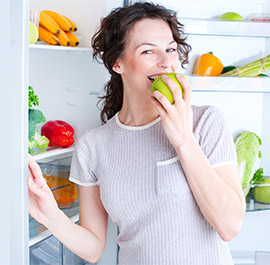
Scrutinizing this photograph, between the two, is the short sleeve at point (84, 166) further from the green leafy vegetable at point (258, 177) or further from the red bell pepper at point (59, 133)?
the green leafy vegetable at point (258, 177)

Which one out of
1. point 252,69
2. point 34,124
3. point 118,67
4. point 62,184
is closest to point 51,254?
point 62,184

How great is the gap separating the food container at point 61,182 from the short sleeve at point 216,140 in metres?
0.61

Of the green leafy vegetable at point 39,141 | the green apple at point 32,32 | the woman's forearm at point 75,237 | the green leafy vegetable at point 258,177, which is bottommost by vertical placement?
the woman's forearm at point 75,237

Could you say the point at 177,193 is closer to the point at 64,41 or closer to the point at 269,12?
the point at 64,41

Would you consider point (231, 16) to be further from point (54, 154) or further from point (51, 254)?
point (51, 254)

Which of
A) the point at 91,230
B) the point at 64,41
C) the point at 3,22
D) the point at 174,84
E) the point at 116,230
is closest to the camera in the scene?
the point at 3,22

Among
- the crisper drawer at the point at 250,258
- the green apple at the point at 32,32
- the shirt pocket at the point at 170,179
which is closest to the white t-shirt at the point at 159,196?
the shirt pocket at the point at 170,179

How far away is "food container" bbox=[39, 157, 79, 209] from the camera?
1459 mm

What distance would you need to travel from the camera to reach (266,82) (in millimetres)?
1593

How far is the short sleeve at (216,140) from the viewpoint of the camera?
1.04 meters

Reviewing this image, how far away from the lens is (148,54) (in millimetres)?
1136

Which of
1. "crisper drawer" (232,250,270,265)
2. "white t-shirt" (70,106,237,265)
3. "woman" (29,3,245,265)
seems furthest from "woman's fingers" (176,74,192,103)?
"crisper drawer" (232,250,270,265)

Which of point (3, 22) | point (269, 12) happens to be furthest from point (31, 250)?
point (269, 12)

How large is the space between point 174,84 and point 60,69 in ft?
2.24
